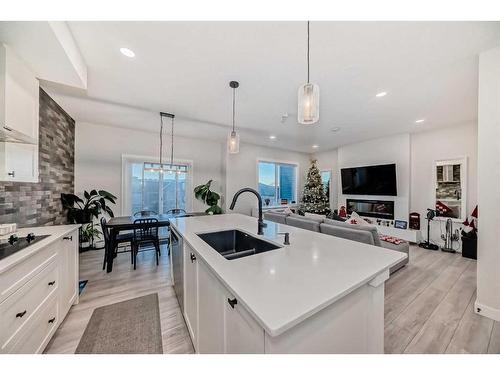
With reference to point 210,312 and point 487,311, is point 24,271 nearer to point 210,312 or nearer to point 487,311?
point 210,312

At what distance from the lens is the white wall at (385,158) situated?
464cm

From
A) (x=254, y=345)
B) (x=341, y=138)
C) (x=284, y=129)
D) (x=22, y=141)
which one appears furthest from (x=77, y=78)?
(x=341, y=138)

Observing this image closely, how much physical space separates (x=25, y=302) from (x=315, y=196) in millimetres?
6093

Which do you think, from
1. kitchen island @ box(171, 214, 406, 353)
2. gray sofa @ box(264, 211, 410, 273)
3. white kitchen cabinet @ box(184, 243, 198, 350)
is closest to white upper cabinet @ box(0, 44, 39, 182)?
white kitchen cabinet @ box(184, 243, 198, 350)

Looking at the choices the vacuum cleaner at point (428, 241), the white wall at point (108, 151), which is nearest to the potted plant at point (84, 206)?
the white wall at point (108, 151)

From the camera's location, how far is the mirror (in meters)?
3.90

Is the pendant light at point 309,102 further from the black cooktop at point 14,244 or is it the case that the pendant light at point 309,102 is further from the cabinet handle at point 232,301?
the black cooktop at point 14,244

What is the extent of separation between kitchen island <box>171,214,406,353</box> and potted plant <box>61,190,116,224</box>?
3414 millimetres

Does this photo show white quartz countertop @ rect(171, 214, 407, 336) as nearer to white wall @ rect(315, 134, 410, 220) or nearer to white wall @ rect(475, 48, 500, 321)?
white wall @ rect(475, 48, 500, 321)

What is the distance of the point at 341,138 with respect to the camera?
507 cm

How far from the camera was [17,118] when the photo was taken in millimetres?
1571

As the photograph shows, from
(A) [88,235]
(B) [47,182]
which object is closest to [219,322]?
(B) [47,182]

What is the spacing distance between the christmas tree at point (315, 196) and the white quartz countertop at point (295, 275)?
192 inches
